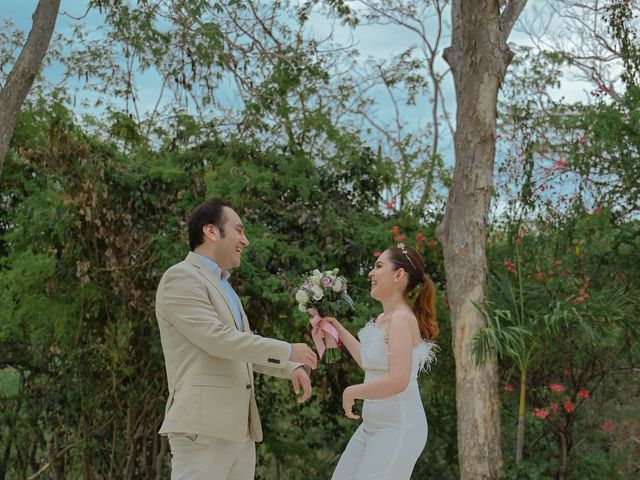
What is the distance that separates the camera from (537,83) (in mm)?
11859

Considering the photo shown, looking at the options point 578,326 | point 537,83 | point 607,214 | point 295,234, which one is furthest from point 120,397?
point 537,83

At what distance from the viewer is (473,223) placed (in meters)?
7.77

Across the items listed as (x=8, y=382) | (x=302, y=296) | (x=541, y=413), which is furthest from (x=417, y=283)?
(x=8, y=382)

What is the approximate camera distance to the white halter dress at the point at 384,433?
4035 mm

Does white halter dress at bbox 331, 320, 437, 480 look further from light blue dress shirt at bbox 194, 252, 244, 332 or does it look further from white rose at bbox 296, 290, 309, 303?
light blue dress shirt at bbox 194, 252, 244, 332

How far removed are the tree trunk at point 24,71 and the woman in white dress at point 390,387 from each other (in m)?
3.34

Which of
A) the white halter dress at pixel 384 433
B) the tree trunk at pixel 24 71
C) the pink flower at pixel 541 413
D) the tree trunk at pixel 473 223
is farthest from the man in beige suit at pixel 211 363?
the pink flower at pixel 541 413

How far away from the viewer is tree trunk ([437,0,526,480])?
762 cm

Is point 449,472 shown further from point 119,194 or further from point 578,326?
point 119,194

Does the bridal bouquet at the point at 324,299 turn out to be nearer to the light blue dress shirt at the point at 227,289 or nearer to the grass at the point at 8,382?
the light blue dress shirt at the point at 227,289

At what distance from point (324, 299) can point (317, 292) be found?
8 cm

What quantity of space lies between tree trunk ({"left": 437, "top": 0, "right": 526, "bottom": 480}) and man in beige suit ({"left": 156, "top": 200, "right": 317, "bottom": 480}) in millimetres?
4151

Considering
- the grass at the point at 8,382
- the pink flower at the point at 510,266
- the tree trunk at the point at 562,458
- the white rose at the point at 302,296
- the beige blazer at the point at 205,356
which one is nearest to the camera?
the beige blazer at the point at 205,356

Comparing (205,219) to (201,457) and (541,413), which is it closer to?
(201,457)
